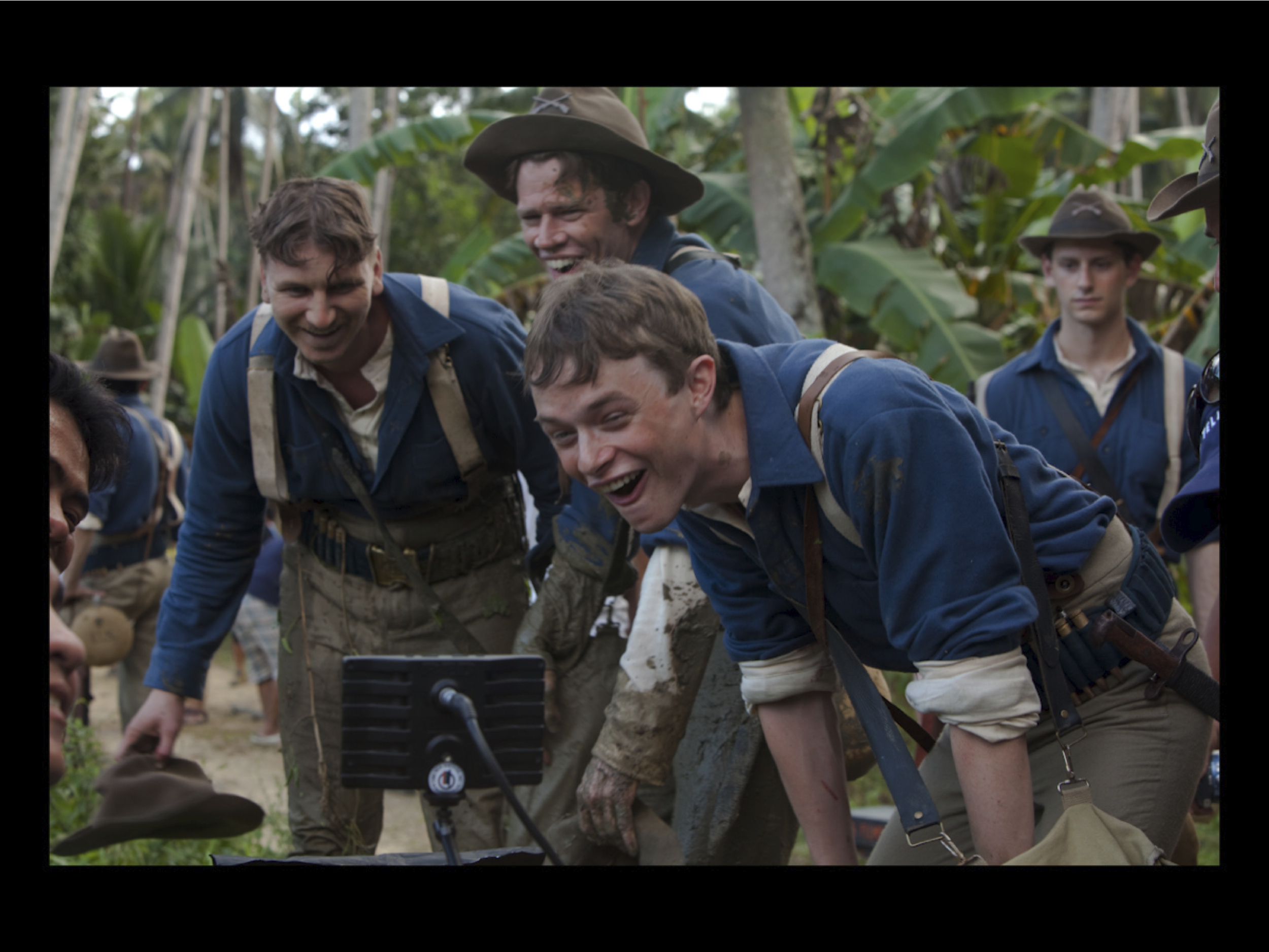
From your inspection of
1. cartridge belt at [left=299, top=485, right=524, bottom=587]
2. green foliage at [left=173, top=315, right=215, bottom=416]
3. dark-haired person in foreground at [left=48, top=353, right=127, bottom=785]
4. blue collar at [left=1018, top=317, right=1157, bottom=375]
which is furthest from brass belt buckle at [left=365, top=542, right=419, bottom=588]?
green foliage at [left=173, top=315, right=215, bottom=416]

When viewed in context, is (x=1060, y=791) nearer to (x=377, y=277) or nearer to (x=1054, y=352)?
(x=377, y=277)

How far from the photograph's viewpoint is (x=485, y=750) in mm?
1950

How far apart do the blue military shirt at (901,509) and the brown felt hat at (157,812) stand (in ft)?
4.91

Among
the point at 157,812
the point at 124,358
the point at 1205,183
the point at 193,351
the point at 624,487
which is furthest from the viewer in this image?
the point at 193,351

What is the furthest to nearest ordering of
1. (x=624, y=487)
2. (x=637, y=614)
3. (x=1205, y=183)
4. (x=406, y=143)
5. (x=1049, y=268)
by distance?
(x=406, y=143) < (x=1049, y=268) < (x=637, y=614) < (x=1205, y=183) < (x=624, y=487)

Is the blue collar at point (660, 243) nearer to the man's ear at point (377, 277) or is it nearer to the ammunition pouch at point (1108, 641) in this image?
the man's ear at point (377, 277)

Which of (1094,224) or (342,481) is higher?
(1094,224)

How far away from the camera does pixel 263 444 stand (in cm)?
352

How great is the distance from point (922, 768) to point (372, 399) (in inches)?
75.8

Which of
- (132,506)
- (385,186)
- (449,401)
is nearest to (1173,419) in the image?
(449,401)

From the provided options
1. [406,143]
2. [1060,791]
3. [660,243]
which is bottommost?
[1060,791]

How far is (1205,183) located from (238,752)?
6973 millimetres

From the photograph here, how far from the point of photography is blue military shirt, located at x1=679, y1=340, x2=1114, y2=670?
197 centimetres
